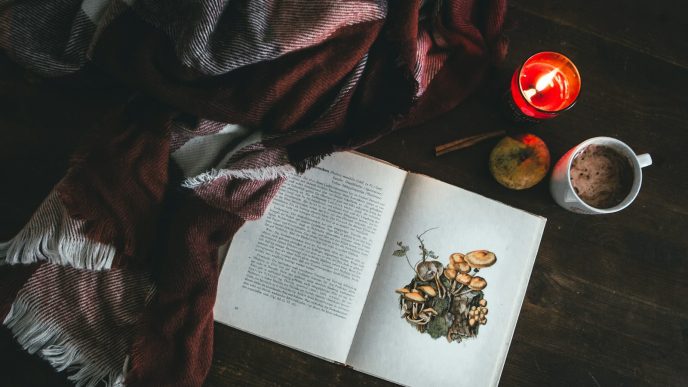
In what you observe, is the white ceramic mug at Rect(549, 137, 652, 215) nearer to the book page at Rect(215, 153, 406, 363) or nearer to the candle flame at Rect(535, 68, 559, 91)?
the candle flame at Rect(535, 68, 559, 91)

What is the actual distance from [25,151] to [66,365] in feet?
0.91

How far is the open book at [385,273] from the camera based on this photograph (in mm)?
636

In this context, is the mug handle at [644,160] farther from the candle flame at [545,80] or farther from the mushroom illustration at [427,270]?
the mushroom illustration at [427,270]

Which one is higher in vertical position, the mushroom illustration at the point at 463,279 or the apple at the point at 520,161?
the apple at the point at 520,161

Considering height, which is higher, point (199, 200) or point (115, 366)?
point (199, 200)

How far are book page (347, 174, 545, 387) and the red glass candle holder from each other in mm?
126

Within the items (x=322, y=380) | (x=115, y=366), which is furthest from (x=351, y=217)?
(x=115, y=366)

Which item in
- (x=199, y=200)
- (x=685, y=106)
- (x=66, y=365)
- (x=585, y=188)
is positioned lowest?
(x=66, y=365)

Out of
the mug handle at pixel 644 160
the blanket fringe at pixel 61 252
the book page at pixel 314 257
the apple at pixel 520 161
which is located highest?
the mug handle at pixel 644 160

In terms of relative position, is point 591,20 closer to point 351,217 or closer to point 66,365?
point 351,217

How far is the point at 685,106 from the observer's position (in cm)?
68

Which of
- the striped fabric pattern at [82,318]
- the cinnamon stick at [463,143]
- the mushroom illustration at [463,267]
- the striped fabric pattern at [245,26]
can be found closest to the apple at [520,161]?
the cinnamon stick at [463,143]

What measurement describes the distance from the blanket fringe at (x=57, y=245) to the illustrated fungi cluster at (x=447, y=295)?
0.37 meters

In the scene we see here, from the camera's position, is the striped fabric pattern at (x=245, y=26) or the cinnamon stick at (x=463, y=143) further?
the cinnamon stick at (x=463, y=143)
